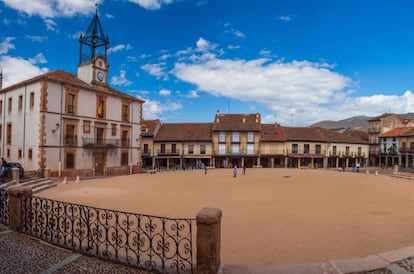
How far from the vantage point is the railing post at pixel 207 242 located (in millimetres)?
4258

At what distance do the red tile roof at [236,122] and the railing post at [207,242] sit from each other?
39.5m

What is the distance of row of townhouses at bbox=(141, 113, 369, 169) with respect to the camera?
4350 centimetres

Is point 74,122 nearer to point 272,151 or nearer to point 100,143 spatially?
point 100,143

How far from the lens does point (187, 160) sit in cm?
4456

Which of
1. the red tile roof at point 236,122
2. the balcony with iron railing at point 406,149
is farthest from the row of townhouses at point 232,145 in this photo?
the balcony with iron railing at point 406,149

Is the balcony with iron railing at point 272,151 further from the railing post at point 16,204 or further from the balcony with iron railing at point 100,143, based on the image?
the railing post at point 16,204

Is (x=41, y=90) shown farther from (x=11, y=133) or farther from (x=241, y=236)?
(x=241, y=236)

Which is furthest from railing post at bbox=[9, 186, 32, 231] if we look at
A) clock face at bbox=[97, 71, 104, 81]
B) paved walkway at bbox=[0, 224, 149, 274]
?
clock face at bbox=[97, 71, 104, 81]

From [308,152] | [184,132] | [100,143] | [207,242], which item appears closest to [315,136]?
[308,152]

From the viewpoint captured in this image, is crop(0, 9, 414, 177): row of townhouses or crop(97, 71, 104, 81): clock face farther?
crop(97, 71, 104, 81): clock face

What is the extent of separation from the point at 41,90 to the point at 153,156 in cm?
2332

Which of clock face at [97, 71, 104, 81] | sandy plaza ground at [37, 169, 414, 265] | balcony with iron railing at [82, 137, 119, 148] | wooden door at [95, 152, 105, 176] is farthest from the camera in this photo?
clock face at [97, 71, 104, 81]

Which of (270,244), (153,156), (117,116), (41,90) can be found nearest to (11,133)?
(41,90)

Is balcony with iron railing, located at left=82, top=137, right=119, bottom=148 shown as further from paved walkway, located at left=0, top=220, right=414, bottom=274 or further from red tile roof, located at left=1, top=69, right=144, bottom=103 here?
paved walkway, located at left=0, top=220, right=414, bottom=274
